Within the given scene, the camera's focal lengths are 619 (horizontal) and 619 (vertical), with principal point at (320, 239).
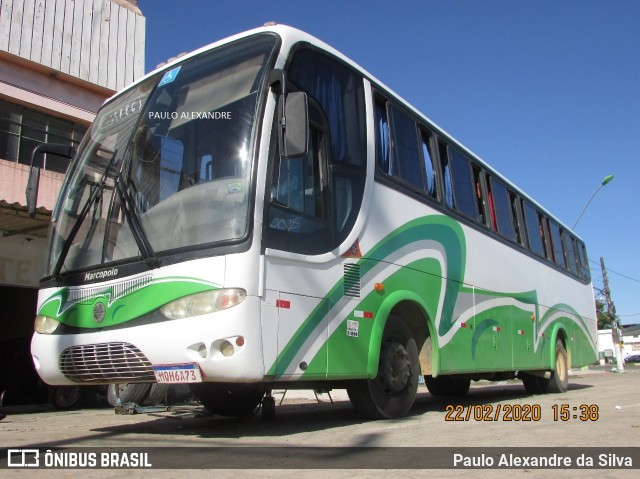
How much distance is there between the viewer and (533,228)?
11.7 meters

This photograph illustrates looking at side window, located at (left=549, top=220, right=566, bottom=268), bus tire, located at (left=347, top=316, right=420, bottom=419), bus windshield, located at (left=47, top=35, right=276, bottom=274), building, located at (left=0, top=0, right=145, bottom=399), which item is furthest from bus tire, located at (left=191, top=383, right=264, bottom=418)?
side window, located at (left=549, top=220, right=566, bottom=268)

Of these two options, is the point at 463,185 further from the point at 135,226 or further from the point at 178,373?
the point at 178,373

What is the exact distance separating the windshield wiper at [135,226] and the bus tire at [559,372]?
8731mm

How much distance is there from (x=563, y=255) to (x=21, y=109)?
11773 millimetres

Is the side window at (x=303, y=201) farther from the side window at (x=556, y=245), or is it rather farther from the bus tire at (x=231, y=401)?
the side window at (x=556, y=245)

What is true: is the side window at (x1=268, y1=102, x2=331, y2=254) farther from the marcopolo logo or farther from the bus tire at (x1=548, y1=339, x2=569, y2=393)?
the bus tire at (x1=548, y1=339, x2=569, y2=393)

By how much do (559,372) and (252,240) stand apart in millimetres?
9001

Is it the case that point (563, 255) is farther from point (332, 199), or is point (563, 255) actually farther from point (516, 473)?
point (516, 473)

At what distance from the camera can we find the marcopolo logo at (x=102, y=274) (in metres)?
5.26

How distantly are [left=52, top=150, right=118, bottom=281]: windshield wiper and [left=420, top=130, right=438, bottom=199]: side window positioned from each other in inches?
147

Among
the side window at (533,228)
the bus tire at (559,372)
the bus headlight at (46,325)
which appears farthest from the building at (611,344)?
the bus headlight at (46,325)

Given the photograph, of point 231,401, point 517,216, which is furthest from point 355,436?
point 517,216

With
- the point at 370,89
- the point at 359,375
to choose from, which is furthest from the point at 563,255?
the point at 359,375

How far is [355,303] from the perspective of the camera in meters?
5.70
